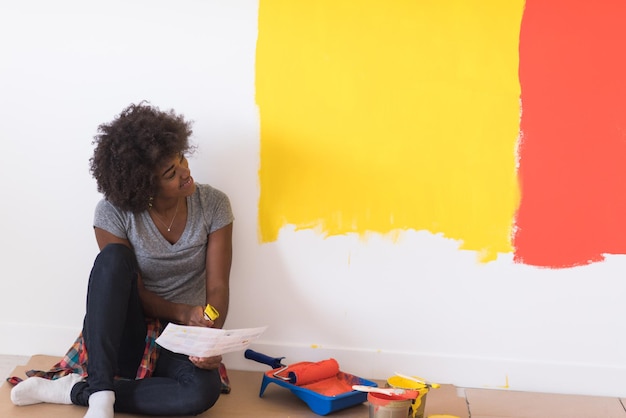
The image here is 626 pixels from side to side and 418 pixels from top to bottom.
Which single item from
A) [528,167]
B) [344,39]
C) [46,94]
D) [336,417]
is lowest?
[336,417]

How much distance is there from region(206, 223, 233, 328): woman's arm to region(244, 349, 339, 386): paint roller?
0.67 feet

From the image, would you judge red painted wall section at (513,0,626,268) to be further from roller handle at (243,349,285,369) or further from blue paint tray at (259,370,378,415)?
roller handle at (243,349,285,369)

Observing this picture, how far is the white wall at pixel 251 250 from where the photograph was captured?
2676 millimetres

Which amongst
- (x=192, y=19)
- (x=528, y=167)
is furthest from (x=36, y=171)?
(x=528, y=167)

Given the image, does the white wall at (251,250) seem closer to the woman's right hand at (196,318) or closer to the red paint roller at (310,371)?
the red paint roller at (310,371)

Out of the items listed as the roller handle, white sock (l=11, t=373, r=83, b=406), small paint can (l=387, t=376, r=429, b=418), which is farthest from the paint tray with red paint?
white sock (l=11, t=373, r=83, b=406)

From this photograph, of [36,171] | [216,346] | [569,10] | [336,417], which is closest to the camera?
[216,346]

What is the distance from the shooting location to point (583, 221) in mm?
2650

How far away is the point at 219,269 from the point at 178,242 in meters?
0.16

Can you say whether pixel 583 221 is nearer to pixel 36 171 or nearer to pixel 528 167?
pixel 528 167

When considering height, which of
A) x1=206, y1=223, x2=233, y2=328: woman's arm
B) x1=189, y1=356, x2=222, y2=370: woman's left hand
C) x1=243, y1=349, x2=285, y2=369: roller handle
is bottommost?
x1=243, y1=349, x2=285, y2=369: roller handle

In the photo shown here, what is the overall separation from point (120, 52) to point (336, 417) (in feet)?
4.58

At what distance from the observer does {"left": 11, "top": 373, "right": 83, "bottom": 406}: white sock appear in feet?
7.64

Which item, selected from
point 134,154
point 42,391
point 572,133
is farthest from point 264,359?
point 572,133
